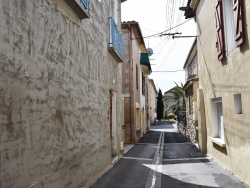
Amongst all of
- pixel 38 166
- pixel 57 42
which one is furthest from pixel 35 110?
pixel 57 42

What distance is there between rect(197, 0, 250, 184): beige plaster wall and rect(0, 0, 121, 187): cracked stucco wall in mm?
3291

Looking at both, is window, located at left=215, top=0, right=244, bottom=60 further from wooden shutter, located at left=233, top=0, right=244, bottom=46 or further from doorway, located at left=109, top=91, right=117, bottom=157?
doorway, located at left=109, top=91, right=117, bottom=157

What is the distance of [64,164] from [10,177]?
5.90 ft

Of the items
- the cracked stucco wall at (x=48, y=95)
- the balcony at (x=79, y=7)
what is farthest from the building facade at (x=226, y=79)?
the cracked stucco wall at (x=48, y=95)

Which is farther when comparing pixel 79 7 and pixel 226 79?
pixel 226 79

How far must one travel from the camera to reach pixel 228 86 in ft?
24.7

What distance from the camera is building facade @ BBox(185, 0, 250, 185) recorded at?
612cm

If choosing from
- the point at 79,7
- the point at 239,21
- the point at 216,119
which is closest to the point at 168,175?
the point at 216,119

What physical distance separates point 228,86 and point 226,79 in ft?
0.75

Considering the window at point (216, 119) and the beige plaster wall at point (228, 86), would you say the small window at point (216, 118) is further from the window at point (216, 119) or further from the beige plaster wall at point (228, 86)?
the beige plaster wall at point (228, 86)

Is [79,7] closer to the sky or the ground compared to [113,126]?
closer to the sky

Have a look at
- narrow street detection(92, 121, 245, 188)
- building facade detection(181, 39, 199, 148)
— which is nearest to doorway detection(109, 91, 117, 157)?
narrow street detection(92, 121, 245, 188)

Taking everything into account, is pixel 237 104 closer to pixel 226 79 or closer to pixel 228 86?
pixel 228 86

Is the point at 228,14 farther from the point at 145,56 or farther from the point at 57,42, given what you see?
the point at 145,56
